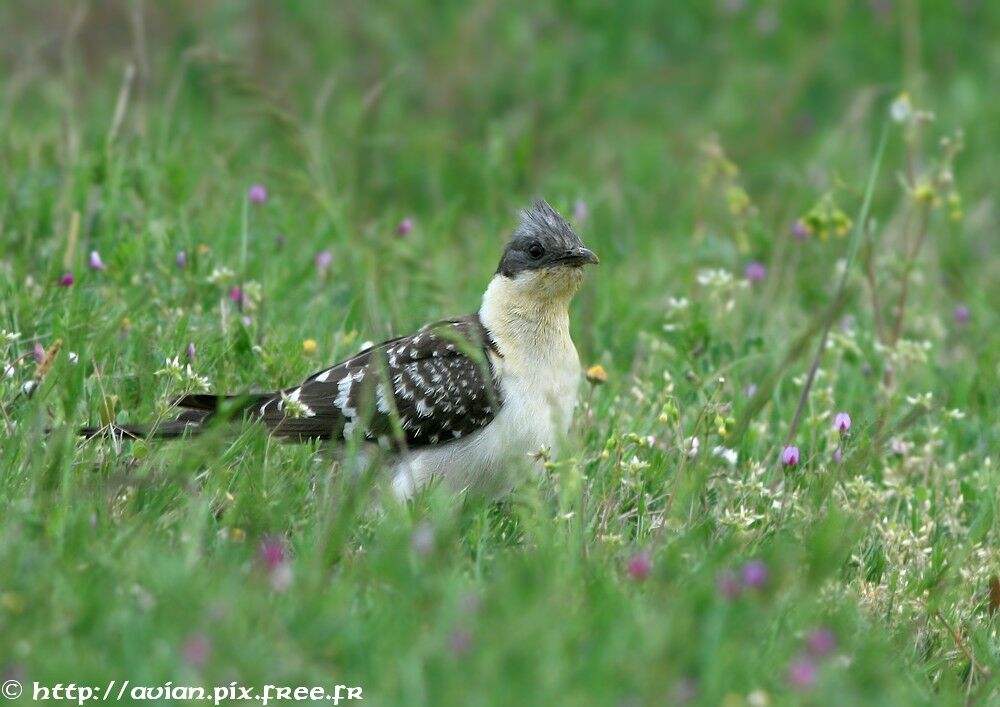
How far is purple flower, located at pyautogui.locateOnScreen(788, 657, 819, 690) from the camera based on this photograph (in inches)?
136

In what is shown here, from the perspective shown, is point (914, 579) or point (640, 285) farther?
point (640, 285)

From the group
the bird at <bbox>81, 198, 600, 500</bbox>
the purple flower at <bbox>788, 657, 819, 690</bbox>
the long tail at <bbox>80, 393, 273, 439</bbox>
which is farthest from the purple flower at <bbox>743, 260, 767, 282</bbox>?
the purple flower at <bbox>788, 657, 819, 690</bbox>

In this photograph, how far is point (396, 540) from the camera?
384 centimetres

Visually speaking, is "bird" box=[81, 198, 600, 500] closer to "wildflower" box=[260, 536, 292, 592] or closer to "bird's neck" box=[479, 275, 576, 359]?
"bird's neck" box=[479, 275, 576, 359]

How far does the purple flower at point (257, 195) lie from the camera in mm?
7652

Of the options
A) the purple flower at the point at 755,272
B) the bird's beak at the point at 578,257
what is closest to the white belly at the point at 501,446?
the bird's beak at the point at 578,257

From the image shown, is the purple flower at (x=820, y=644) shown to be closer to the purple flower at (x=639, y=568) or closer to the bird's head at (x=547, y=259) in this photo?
the purple flower at (x=639, y=568)

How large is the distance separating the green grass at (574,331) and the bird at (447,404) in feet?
0.62

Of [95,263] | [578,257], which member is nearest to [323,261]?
[95,263]

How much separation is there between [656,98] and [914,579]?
800 centimetres

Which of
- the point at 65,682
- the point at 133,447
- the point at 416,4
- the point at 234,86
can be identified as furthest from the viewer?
the point at 416,4

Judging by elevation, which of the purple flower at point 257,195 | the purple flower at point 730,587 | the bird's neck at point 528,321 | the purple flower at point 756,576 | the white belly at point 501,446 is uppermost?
the purple flower at point 756,576

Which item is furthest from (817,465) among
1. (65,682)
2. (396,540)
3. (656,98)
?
(656,98)

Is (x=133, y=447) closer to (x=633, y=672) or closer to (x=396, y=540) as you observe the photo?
(x=396, y=540)
